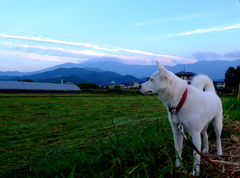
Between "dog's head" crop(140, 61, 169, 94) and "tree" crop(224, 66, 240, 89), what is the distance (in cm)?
3866

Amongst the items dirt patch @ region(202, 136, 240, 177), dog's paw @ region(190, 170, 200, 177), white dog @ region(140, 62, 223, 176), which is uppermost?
white dog @ region(140, 62, 223, 176)

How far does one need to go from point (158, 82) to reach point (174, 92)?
18 centimetres

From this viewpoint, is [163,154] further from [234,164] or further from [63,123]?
[63,123]

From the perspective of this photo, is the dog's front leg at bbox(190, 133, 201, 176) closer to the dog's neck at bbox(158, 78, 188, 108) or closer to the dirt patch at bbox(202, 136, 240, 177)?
the dirt patch at bbox(202, 136, 240, 177)

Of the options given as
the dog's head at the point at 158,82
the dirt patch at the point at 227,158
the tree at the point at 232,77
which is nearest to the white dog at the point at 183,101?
the dog's head at the point at 158,82

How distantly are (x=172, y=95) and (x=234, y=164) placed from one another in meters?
0.95

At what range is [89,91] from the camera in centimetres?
2814

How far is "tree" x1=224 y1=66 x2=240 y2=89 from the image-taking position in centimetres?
3643

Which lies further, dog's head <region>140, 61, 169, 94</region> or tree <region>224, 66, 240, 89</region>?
tree <region>224, 66, 240, 89</region>

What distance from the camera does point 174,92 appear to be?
2.04 m

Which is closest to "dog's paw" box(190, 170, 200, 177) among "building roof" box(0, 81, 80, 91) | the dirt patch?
the dirt patch

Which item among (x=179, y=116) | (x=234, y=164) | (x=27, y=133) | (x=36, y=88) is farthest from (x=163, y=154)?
(x=36, y=88)

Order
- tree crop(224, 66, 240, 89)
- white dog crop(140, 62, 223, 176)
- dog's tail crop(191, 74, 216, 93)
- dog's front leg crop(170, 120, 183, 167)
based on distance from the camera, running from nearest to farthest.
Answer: white dog crop(140, 62, 223, 176) < dog's front leg crop(170, 120, 183, 167) < dog's tail crop(191, 74, 216, 93) < tree crop(224, 66, 240, 89)

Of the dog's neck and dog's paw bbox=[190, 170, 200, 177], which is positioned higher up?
the dog's neck
